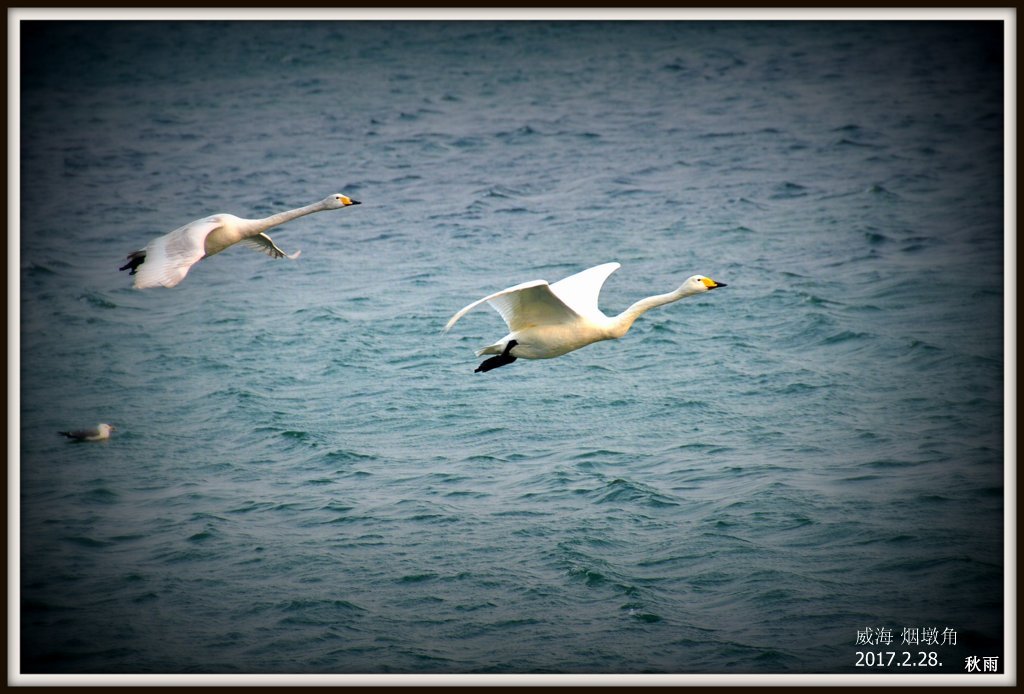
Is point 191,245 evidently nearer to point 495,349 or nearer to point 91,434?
point 495,349

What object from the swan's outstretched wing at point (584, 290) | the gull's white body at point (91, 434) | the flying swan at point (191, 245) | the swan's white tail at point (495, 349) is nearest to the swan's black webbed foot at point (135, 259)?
the flying swan at point (191, 245)

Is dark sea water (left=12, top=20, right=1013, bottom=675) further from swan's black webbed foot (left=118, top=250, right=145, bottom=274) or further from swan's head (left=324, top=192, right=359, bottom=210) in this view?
swan's black webbed foot (left=118, top=250, right=145, bottom=274)

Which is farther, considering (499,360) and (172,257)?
(499,360)

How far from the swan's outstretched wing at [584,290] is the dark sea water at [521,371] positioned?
16.6 feet

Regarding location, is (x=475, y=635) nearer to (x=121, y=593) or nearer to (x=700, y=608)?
(x=700, y=608)

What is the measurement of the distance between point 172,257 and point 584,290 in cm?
508

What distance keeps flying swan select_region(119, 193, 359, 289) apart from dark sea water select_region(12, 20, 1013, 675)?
6.04 meters

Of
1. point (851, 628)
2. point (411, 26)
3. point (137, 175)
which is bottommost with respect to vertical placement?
point (851, 628)

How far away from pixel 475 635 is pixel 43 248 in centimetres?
2023

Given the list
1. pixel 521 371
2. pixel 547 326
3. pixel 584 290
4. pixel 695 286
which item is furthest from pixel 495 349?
pixel 521 371

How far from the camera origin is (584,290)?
1642cm

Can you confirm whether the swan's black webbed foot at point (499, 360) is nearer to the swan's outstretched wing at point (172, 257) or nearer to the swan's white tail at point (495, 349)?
the swan's white tail at point (495, 349)

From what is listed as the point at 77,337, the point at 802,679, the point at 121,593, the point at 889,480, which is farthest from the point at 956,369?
the point at 77,337

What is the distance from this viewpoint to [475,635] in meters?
18.7
